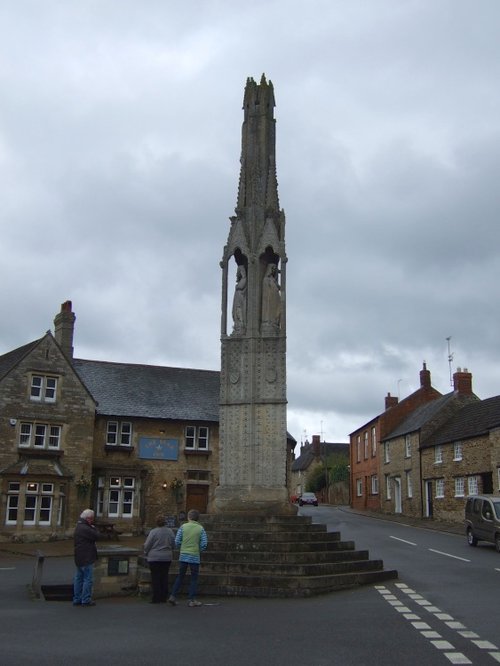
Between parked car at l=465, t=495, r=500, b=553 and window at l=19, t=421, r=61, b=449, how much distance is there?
60.7 feet

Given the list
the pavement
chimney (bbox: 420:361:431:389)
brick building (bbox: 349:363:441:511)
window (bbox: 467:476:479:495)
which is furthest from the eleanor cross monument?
chimney (bbox: 420:361:431:389)

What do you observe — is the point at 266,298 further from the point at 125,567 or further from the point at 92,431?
the point at 92,431

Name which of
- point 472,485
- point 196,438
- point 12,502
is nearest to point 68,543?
point 12,502

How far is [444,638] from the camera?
8.37 metres

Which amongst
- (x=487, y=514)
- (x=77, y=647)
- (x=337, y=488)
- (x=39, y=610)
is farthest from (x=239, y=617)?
(x=337, y=488)

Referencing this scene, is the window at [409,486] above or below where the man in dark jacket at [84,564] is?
above

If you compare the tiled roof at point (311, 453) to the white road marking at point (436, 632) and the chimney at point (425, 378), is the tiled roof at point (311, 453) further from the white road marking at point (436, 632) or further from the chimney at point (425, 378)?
the white road marking at point (436, 632)

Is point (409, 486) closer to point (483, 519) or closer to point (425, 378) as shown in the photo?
point (425, 378)

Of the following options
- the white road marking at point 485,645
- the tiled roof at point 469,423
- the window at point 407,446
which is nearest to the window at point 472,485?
the tiled roof at point 469,423

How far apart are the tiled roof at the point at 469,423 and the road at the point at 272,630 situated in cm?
2118

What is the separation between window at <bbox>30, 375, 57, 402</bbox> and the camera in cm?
3275

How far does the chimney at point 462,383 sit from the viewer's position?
43206 millimetres

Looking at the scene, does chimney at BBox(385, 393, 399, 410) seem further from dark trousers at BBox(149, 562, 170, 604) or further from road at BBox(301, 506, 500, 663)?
dark trousers at BBox(149, 562, 170, 604)

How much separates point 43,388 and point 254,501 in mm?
21353
